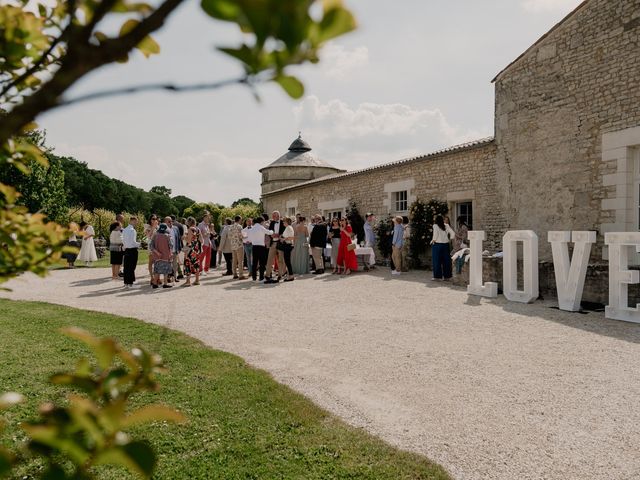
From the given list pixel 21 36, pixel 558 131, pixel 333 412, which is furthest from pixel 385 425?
pixel 558 131

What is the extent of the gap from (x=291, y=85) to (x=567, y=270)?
8.20 m

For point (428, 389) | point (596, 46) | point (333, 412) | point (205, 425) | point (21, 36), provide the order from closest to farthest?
point (21, 36) → point (205, 425) → point (333, 412) → point (428, 389) → point (596, 46)

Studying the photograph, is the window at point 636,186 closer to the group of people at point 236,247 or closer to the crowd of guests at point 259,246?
the crowd of guests at point 259,246

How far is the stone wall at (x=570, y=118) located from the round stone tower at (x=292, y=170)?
70.9ft

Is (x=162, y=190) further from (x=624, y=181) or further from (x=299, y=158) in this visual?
(x=624, y=181)

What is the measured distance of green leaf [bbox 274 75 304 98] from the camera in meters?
0.73

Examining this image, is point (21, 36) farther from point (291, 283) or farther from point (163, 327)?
point (291, 283)

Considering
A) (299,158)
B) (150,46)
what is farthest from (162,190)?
(150,46)

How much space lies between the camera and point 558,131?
10.5m

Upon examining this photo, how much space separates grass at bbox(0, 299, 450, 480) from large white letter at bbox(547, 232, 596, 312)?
552cm

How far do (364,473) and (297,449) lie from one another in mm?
501

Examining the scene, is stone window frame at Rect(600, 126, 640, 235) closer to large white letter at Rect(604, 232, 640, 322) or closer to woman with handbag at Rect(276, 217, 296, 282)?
large white letter at Rect(604, 232, 640, 322)

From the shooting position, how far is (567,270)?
779cm

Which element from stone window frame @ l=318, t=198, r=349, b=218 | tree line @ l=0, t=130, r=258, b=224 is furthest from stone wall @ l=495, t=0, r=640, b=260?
tree line @ l=0, t=130, r=258, b=224
